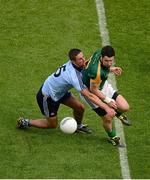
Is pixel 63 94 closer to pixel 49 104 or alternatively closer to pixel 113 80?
pixel 49 104

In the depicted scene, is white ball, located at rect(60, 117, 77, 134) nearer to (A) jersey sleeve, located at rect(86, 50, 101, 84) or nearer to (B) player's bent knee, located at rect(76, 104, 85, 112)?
(B) player's bent knee, located at rect(76, 104, 85, 112)

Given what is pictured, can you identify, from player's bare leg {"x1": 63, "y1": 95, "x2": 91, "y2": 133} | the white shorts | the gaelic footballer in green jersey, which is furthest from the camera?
player's bare leg {"x1": 63, "y1": 95, "x2": 91, "y2": 133}

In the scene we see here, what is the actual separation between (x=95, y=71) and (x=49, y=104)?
4.20ft

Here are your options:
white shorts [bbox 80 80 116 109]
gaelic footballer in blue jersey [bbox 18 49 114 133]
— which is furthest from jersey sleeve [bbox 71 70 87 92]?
white shorts [bbox 80 80 116 109]

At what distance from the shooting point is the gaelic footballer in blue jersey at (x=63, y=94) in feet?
42.7

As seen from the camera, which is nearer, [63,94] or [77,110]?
[63,94]

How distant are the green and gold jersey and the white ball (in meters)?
0.84

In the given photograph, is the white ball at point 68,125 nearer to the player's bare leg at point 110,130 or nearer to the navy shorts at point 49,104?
the navy shorts at point 49,104

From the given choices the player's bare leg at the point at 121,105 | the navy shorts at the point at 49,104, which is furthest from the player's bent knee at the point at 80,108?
the player's bare leg at the point at 121,105

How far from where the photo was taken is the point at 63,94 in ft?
44.9

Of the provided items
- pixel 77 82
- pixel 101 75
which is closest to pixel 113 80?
pixel 101 75

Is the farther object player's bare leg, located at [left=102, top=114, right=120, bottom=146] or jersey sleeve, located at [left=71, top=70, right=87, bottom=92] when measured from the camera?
player's bare leg, located at [left=102, top=114, right=120, bottom=146]

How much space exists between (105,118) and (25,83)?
2906 millimetres

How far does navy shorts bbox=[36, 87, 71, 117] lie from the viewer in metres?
13.7
